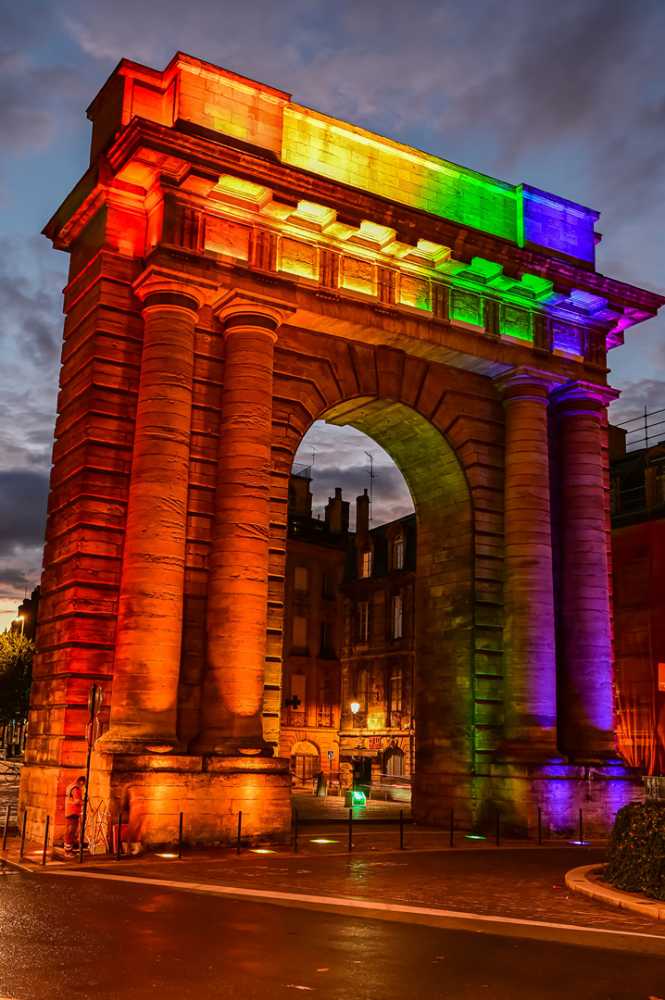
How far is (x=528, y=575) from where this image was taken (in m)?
28.2

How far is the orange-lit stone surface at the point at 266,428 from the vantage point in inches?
903

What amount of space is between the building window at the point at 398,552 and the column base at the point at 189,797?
36.5 meters

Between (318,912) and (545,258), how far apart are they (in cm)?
2122

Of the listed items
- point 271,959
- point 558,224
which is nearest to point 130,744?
point 271,959

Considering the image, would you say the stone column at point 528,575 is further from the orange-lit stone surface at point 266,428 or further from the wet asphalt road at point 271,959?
the wet asphalt road at point 271,959

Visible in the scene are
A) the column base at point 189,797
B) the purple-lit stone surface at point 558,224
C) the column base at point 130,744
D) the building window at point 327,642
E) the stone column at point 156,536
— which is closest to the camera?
the column base at point 189,797

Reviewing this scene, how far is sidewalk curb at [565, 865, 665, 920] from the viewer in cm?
1376

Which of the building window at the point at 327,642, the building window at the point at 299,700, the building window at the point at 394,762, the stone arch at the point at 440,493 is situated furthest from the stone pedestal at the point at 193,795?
the building window at the point at 327,642

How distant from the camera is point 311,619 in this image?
6322 cm

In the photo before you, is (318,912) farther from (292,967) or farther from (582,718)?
(582,718)

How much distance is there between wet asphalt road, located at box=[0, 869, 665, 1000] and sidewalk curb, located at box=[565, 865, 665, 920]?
7.43 feet

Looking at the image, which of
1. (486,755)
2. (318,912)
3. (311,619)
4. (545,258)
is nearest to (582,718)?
(486,755)

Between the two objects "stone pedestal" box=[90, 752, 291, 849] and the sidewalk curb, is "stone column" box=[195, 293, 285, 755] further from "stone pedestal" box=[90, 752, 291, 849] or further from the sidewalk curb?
the sidewalk curb

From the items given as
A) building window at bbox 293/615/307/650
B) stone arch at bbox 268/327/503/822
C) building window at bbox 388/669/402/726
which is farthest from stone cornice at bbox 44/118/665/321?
building window at bbox 293/615/307/650
